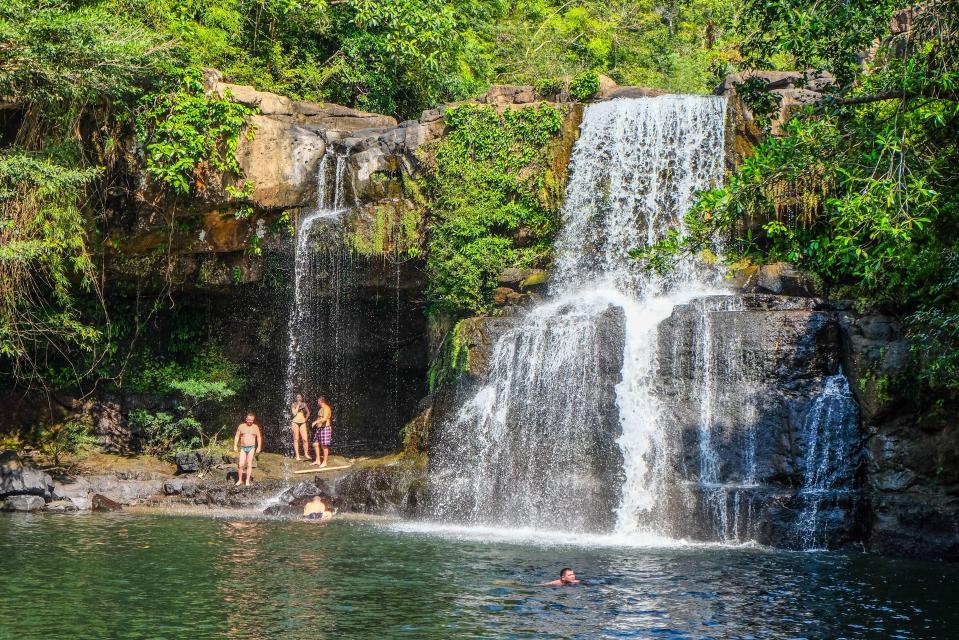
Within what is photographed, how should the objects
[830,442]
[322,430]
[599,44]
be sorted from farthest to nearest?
[599,44], [322,430], [830,442]

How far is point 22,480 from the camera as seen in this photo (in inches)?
666

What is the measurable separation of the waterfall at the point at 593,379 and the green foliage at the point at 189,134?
658cm

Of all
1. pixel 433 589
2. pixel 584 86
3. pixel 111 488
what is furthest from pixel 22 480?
pixel 584 86

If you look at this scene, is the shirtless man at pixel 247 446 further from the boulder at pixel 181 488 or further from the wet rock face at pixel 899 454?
the wet rock face at pixel 899 454

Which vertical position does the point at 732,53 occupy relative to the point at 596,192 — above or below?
above

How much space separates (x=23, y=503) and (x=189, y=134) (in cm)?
723

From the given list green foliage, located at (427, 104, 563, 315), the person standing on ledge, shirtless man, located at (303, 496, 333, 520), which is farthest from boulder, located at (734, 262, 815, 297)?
the person standing on ledge

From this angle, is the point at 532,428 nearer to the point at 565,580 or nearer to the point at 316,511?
the point at 316,511

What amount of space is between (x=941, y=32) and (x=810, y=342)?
6015mm

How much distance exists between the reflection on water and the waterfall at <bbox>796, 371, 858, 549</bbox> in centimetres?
139

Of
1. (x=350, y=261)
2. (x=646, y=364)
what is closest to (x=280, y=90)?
(x=350, y=261)

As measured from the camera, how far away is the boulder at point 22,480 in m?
16.8

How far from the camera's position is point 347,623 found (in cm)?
863

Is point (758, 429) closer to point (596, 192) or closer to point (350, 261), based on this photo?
point (596, 192)
